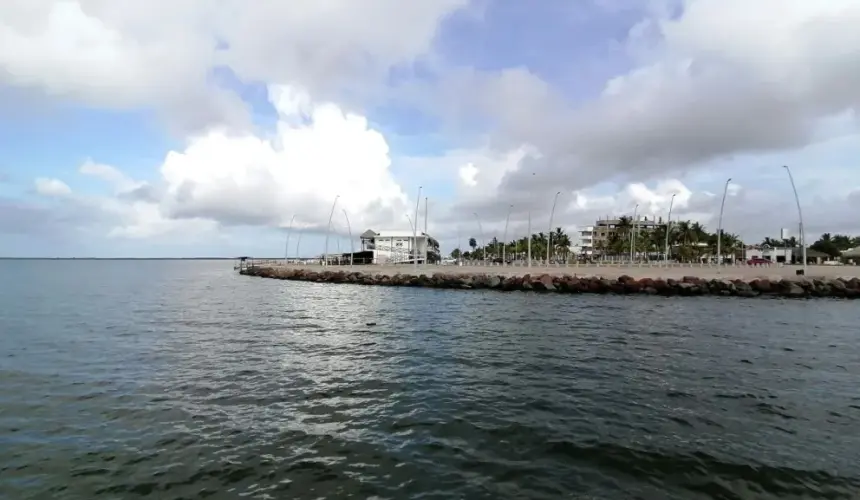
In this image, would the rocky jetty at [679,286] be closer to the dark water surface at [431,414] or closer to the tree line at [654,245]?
the dark water surface at [431,414]

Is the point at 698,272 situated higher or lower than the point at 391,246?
lower

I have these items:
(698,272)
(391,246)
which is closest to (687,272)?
(698,272)

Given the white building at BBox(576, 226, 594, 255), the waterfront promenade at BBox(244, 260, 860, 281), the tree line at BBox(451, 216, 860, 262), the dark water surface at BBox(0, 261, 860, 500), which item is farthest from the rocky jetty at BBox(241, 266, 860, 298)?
the white building at BBox(576, 226, 594, 255)

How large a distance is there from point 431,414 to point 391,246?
118748 millimetres

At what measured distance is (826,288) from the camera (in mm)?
43625

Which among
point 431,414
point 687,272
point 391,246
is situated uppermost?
point 391,246

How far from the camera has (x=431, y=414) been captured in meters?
10.3

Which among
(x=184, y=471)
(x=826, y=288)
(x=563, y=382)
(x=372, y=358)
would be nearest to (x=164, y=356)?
(x=372, y=358)

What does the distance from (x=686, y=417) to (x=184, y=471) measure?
370 inches

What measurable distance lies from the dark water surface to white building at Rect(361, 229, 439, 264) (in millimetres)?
98630

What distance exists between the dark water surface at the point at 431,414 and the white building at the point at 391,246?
9863cm

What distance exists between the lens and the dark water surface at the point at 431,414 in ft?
23.8

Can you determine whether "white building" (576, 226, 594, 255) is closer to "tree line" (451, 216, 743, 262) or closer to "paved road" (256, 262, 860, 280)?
"tree line" (451, 216, 743, 262)

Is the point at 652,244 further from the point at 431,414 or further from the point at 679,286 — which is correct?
the point at 431,414
